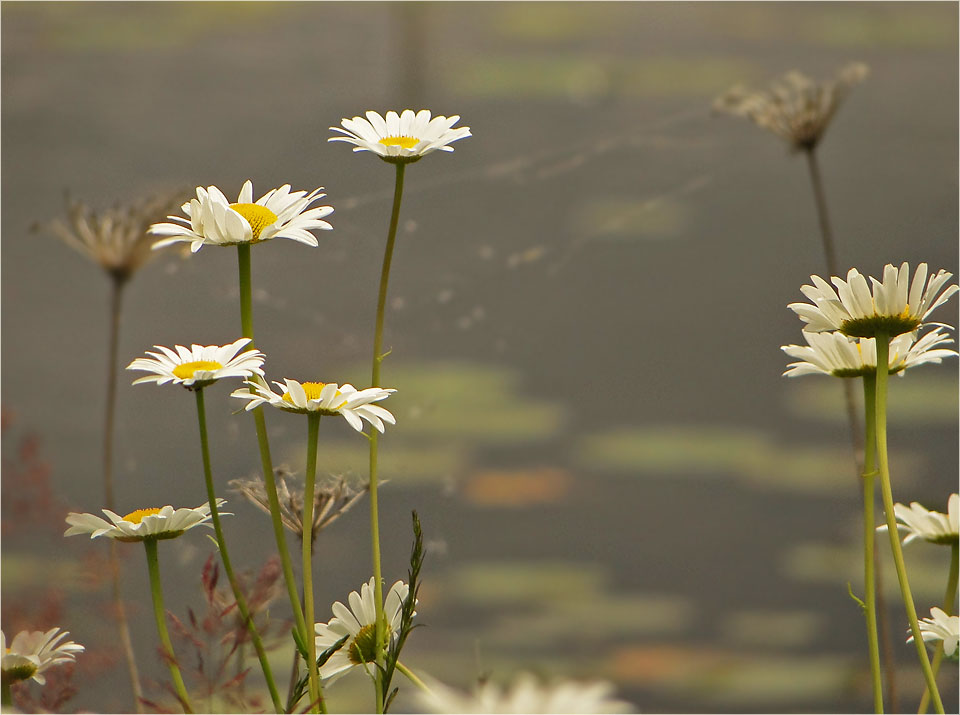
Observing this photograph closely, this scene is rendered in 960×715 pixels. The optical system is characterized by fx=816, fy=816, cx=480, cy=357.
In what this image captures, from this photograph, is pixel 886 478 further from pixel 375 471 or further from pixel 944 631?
pixel 375 471

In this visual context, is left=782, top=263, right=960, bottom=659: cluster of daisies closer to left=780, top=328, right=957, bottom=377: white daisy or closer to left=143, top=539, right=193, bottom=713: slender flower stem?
left=780, top=328, right=957, bottom=377: white daisy

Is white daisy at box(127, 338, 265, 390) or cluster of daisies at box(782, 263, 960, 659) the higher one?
cluster of daisies at box(782, 263, 960, 659)

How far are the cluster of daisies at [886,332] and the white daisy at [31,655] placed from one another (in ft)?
1.19

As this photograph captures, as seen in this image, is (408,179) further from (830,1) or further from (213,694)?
(213,694)

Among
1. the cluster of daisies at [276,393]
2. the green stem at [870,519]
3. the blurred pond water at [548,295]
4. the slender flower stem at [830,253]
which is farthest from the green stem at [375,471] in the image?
the slender flower stem at [830,253]

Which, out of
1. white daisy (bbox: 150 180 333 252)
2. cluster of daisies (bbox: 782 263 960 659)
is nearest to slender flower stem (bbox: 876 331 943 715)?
cluster of daisies (bbox: 782 263 960 659)

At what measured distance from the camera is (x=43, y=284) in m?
0.91

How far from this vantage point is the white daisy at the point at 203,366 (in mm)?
305

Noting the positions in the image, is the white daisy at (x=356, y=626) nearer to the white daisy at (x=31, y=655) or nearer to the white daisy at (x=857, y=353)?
the white daisy at (x=31, y=655)


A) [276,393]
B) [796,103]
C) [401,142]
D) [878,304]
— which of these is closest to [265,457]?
[276,393]

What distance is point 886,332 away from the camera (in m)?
0.34

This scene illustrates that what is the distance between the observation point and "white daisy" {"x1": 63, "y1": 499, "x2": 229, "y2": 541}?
0.35 metres

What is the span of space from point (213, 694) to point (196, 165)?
2.30ft

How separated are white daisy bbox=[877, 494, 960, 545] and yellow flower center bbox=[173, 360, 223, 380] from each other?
309mm
